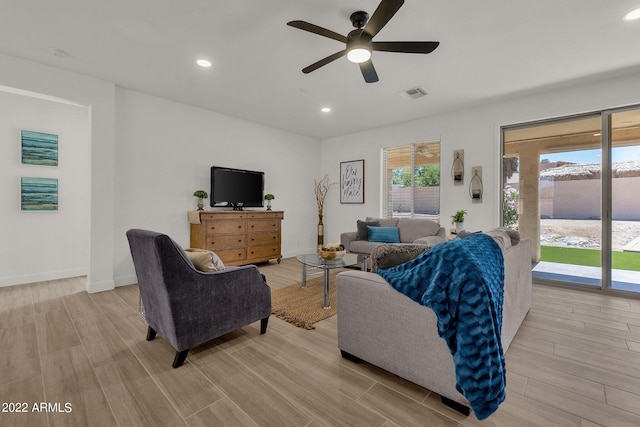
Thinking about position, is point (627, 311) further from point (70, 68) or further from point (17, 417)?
point (70, 68)

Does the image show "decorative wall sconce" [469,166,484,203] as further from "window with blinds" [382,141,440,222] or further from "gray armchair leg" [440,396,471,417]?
"gray armchair leg" [440,396,471,417]

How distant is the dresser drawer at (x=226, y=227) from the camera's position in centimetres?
420

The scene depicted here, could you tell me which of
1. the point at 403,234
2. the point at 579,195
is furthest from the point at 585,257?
the point at 403,234

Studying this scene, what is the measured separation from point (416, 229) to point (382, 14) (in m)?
3.42

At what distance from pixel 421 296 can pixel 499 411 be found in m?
0.75

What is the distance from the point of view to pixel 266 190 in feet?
18.2

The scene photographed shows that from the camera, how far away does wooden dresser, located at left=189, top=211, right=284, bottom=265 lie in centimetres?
419

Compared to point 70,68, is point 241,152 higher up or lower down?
lower down

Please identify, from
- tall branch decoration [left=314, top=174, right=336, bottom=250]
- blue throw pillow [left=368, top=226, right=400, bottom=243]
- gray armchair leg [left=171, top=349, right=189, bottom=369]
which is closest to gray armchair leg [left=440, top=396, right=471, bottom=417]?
gray armchair leg [left=171, top=349, right=189, bottom=369]

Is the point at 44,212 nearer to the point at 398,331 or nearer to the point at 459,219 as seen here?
the point at 398,331

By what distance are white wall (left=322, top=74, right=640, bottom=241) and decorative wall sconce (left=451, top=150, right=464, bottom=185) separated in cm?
7

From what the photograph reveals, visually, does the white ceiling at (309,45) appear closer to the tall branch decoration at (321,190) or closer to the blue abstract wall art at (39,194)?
the blue abstract wall art at (39,194)

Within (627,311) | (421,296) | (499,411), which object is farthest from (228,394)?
(627,311)

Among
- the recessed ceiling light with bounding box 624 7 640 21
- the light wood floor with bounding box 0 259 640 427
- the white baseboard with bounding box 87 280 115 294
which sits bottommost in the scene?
the light wood floor with bounding box 0 259 640 427
